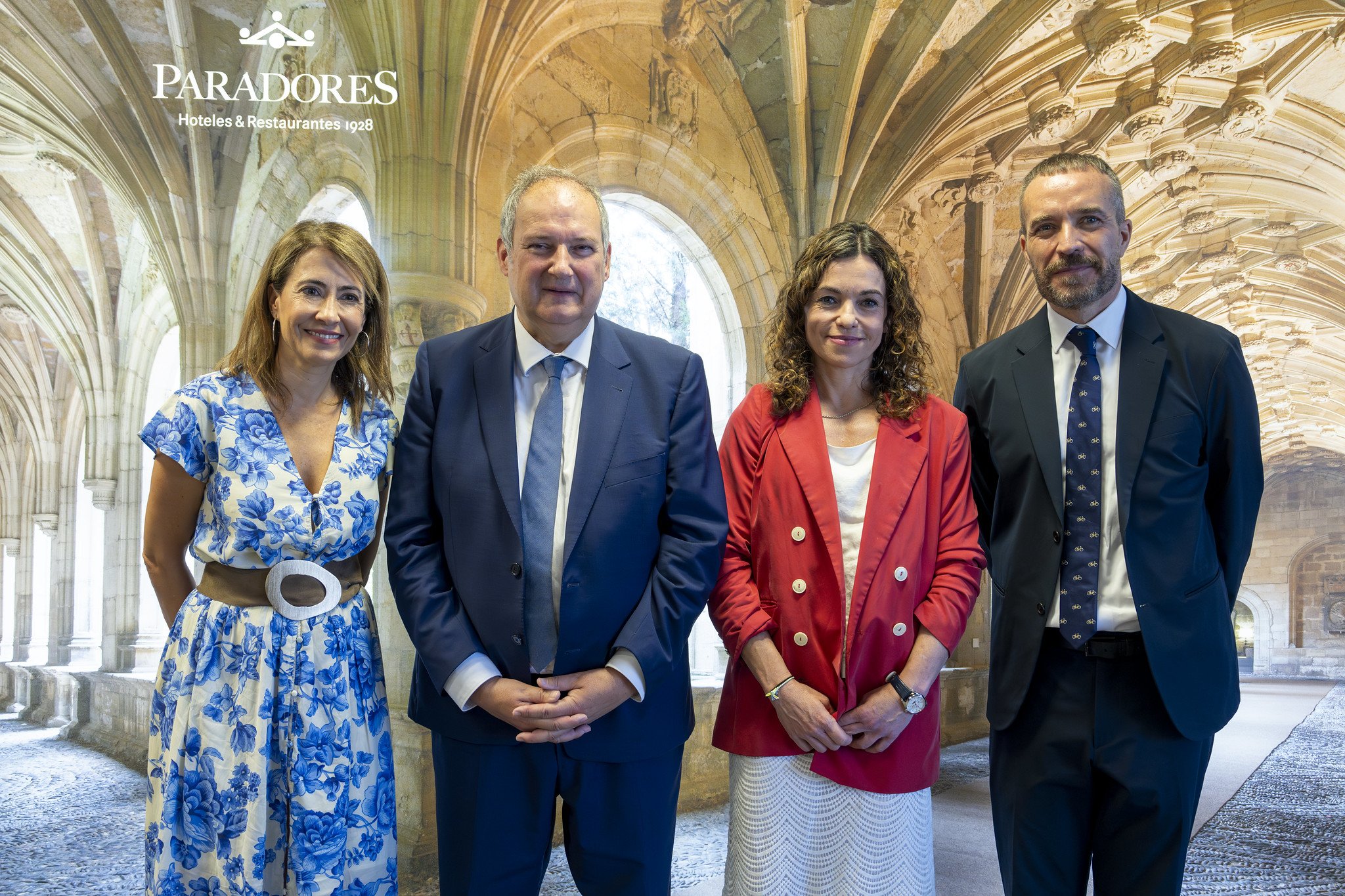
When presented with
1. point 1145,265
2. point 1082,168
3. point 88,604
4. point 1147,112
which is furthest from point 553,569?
point 88,604

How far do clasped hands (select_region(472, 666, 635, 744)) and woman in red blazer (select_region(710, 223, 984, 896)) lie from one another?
281mm

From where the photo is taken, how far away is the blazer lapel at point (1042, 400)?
6.21ft

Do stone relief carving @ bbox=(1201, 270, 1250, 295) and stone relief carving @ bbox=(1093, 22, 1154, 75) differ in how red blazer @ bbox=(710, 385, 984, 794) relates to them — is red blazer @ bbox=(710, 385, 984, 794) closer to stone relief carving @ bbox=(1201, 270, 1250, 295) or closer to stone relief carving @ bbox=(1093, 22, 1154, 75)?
stone relief carving @ bbox=(1093, 22, 1154, 75)

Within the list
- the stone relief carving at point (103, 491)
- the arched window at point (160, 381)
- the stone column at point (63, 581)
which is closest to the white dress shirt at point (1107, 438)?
the arched window at point (160, 381)

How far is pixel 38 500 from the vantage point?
44.7 ft

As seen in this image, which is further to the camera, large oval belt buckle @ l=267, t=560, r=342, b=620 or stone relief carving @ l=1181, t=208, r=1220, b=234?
stone relief carving @ l=1181, t=208, r=1220, b=234

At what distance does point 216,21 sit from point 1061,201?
6.54 metres

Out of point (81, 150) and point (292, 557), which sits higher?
point (81, 150)

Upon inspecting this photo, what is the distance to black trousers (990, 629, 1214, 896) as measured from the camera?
1735 millimetres

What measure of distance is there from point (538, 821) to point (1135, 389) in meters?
1.49

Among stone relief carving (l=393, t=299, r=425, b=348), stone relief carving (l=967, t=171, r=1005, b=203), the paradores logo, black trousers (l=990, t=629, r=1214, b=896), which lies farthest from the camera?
stone relief carving (l=967, t=171, r=1005, b=203)

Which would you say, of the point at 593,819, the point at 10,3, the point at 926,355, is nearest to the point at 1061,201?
the point at 926,355

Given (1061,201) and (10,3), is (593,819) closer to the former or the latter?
(1061,201)

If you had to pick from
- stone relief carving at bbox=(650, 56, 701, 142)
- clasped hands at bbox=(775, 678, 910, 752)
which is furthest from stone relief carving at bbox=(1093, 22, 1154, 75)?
clasped hands at bbox=(775, 678, 910, 752)
